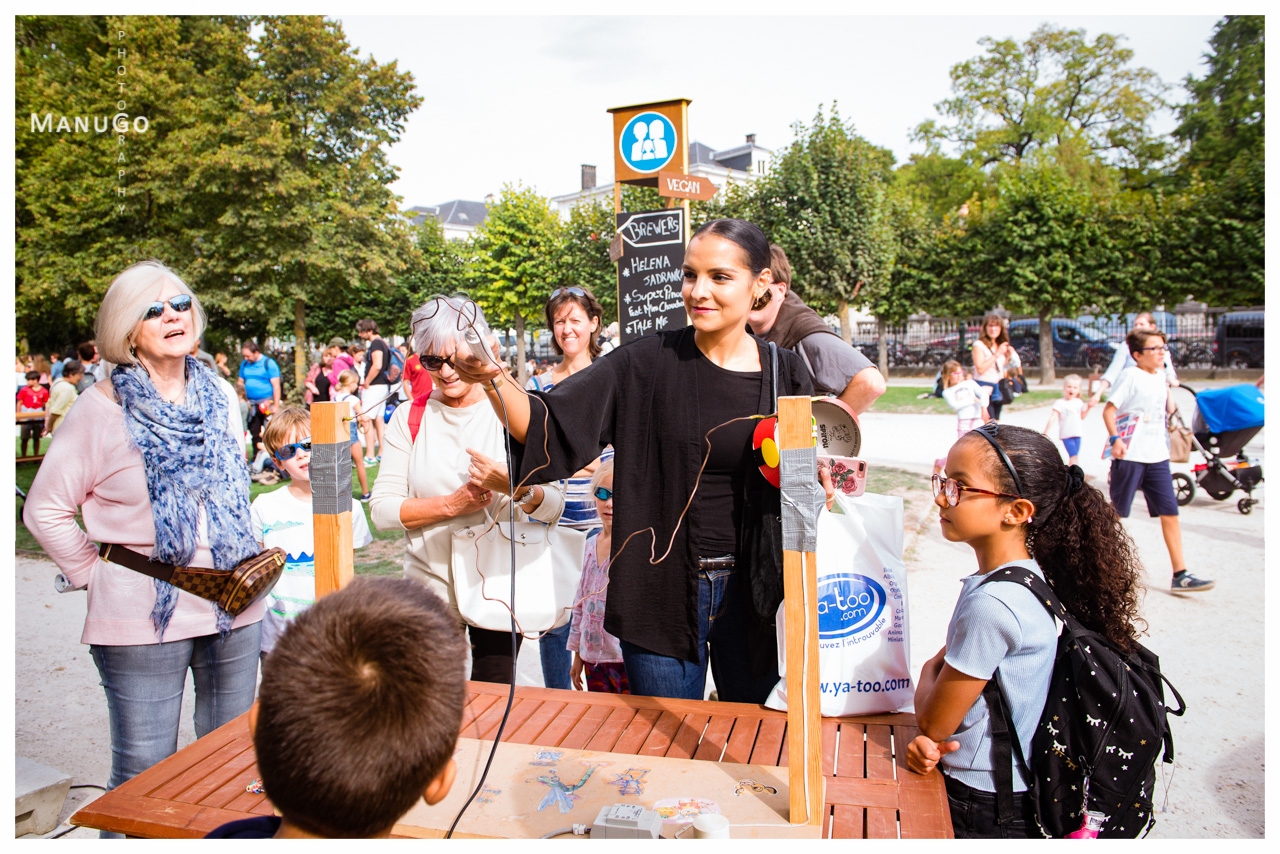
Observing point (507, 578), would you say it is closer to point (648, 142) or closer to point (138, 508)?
point (138, 508)

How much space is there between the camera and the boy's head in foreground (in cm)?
113

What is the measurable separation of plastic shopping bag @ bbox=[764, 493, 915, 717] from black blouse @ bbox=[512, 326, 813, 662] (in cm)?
23

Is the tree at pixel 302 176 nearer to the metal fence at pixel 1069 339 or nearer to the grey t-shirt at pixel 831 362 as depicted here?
the metal fence at pixel 1069 339

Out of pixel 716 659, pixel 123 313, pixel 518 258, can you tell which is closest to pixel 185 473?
pixel 123 313

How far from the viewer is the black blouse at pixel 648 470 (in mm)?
2010

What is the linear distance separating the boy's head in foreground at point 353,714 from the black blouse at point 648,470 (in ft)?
2.65

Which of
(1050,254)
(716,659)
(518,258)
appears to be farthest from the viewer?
(518,258)

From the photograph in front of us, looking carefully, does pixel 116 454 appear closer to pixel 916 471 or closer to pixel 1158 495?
pixel 1158 495

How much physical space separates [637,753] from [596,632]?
1.16 meters

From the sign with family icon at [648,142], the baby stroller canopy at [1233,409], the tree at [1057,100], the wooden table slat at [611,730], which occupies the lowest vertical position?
the wooden table slat at [611,730]

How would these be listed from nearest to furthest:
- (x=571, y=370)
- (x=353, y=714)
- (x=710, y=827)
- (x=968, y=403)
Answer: (x=353, y=714) → (x=710, y=827) → (x=571, y=370) → (x=968, y=403)

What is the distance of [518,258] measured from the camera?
3291 centimetres

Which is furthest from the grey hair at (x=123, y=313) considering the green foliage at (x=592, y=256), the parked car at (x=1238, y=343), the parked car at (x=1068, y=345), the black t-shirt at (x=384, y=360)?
the parked car at (x=1238, y=343)

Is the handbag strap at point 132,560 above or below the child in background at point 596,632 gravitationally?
above
